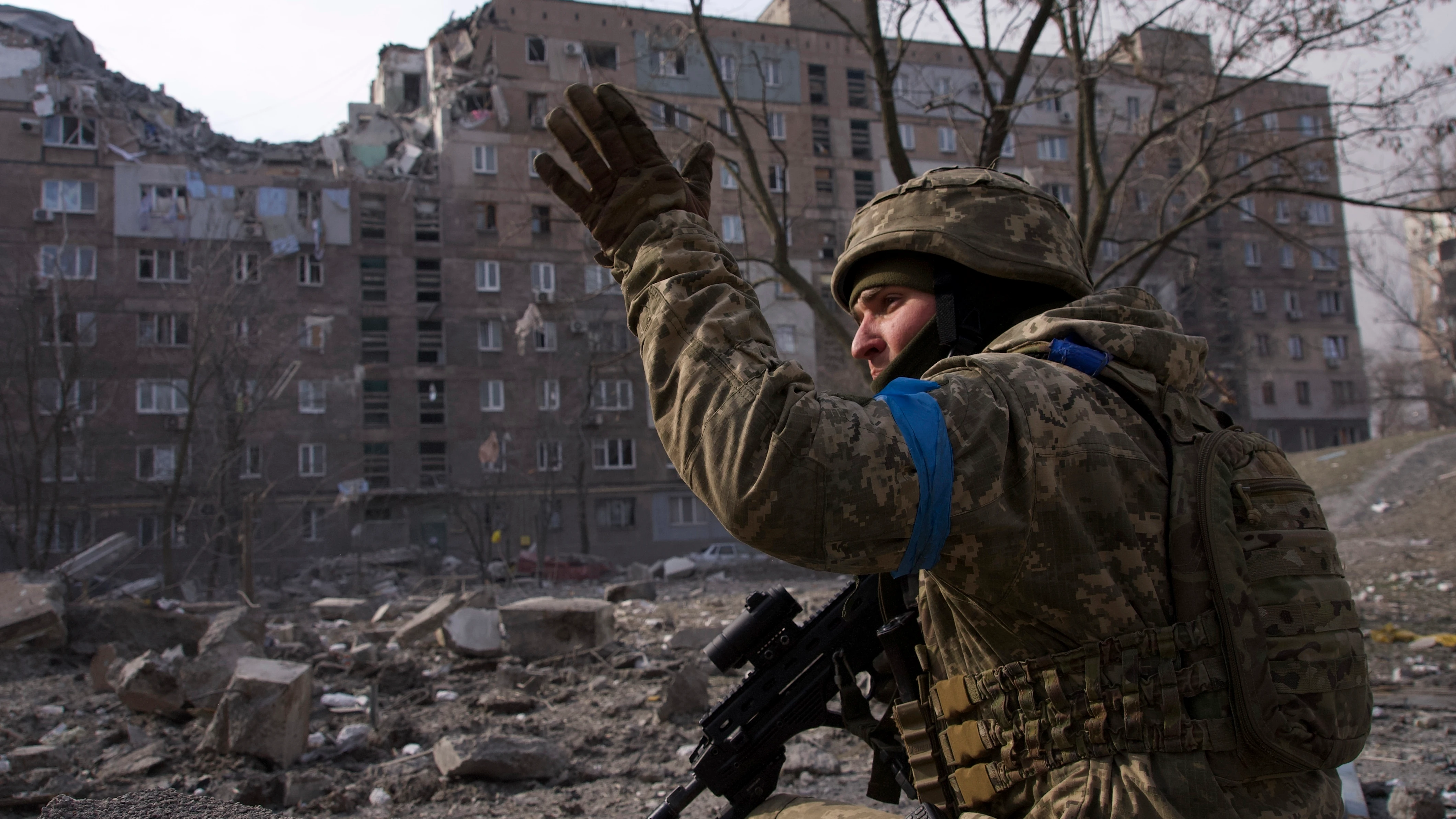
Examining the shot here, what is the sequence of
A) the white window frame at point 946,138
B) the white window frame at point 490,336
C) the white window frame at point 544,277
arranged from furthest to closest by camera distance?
the white window frame at point 946,138, the white window frame at point 544,277, the white window frame at point 490,336

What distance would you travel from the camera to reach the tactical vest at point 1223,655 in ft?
4.28

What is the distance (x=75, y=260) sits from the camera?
25750 mm

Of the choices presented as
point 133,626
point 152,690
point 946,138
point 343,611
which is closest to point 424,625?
point 133,626

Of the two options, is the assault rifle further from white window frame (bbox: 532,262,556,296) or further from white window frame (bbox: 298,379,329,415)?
white window frame (bbox: 532,262,556,296)

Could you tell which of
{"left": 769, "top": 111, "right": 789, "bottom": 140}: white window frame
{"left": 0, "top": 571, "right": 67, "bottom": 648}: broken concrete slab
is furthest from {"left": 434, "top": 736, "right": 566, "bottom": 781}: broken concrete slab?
{"left": 769, "top": 111, "right": 789, "bottom": 140}: white window frame

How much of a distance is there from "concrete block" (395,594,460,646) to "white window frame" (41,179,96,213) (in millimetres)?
24513

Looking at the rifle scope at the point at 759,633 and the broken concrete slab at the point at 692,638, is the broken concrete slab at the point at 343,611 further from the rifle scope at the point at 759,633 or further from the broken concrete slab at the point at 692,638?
the rifle scope at the point at 759,633

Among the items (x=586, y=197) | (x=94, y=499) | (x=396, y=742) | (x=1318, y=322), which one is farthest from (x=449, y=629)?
(x=1318, y=322)

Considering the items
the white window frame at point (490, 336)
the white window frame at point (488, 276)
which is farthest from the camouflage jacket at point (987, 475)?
the white window frame at point (488, 276)

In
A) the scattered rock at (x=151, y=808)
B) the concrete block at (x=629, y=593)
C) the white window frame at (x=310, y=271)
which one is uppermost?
the white window frame at (x=310, y=271)

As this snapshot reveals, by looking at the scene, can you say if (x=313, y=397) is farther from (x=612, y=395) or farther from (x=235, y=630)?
(x=235, y=630)

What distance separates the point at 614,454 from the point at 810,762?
25.3 metres

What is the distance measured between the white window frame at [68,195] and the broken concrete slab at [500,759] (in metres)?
28.7

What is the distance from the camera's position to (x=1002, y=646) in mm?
1454
